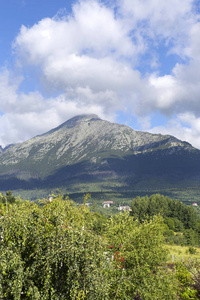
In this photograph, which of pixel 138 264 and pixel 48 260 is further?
pixel 138 264

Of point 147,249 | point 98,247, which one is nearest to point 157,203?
point 147,249

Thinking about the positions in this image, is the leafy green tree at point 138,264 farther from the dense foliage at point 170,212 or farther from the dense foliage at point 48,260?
the dense foliage at point 170,212

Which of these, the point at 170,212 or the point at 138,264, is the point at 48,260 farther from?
the point at 170,212

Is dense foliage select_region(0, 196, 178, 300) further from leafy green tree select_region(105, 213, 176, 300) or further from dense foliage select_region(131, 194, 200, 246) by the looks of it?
dense foliage select_region(131, 194, 200, 246)

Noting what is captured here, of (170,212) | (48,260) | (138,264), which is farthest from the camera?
(170,212)

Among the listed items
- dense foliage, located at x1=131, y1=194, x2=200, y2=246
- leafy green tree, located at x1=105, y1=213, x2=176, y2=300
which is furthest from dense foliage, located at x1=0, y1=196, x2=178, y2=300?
dense foliage, located at x1=131, y1=194, x2=200, y2=246

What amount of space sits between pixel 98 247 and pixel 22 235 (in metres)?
3.99

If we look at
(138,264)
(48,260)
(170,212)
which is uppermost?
(48,260)

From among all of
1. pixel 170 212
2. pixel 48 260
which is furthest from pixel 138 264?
pixel 170 212

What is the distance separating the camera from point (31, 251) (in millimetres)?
12469

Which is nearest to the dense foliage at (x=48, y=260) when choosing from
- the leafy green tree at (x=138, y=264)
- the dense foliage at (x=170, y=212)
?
the leafy green tree at (x=138, y=264)

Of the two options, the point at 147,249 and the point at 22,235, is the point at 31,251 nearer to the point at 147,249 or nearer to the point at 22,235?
the point at 22,235

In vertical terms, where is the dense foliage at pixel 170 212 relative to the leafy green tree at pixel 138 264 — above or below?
below

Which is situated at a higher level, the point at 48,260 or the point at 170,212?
the point at 48,260
